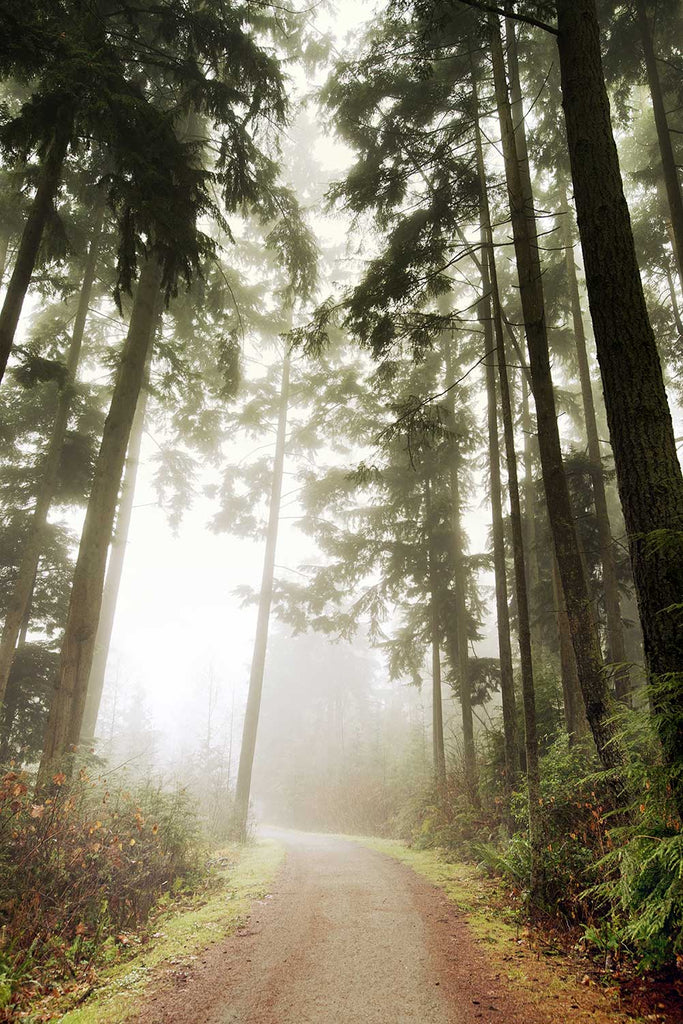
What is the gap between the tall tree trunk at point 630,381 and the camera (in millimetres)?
3426

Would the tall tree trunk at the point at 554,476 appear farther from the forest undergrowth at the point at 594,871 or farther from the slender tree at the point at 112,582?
the slender tree at the point at 112,582

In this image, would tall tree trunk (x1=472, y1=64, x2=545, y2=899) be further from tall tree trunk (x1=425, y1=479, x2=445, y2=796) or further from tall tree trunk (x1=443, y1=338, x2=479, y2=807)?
tall tree trunk (x1=425, y1=479, x2=445, y2=796)

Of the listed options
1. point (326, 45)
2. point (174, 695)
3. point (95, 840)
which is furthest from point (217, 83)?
point (174, 695)

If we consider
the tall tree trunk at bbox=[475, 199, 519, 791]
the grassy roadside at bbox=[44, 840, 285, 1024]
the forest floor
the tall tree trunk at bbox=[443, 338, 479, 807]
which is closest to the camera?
the forest floor

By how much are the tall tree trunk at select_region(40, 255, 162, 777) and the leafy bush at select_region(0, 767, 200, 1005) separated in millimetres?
837

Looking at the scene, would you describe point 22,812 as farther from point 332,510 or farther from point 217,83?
point 332,510

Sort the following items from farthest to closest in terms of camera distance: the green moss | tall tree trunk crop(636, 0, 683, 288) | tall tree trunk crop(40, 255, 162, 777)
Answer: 1. tall tree trunk crop(636, 0, 683, 288)
2. tall tree trunk crop(40, 255, 162, 777)
3. the green moss

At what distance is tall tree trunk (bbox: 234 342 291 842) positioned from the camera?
1359 cm

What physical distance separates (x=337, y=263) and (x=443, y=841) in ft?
63.4

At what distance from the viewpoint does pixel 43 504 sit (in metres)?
10.1

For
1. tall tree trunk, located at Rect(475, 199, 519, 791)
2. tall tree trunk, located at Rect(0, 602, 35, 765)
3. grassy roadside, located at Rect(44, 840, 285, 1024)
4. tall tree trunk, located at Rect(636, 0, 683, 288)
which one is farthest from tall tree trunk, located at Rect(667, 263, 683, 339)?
tall tree trunk, located at Rect(0, 602, 35, 765)

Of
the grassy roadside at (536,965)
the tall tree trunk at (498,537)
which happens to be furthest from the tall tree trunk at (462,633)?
the grassy roadside at (536,965)

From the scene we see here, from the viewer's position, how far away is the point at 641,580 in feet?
12.0

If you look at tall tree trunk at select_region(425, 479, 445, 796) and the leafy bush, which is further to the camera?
tall tree trunk at select_region(425, 479, 445, 796)
